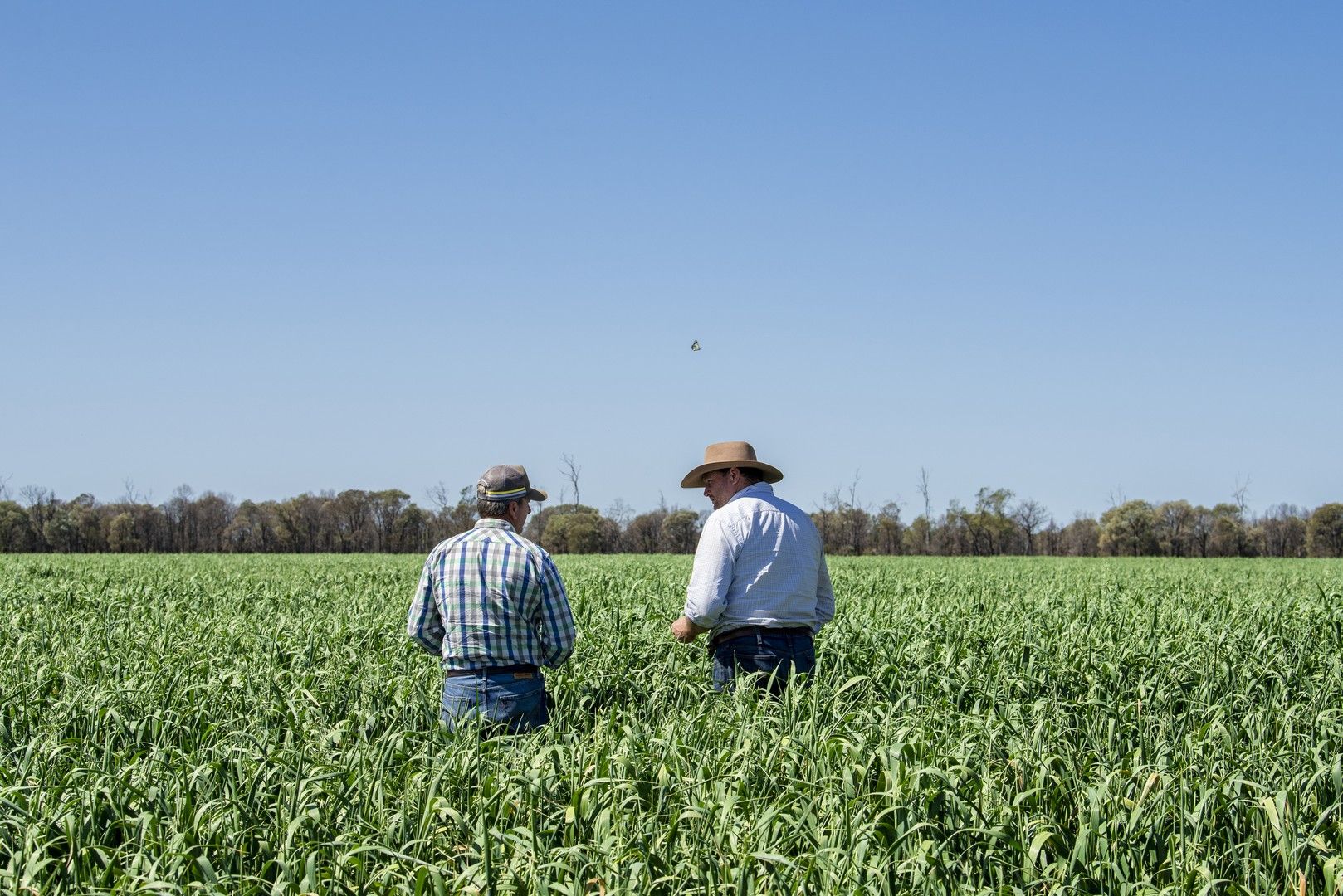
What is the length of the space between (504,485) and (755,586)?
1565mm

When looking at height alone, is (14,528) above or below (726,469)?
below

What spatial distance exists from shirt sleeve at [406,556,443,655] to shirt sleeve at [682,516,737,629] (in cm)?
134

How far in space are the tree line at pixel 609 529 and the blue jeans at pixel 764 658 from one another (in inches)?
2919

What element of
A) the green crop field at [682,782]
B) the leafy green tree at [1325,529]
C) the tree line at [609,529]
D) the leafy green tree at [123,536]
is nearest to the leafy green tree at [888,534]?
the tree line at [609,529]

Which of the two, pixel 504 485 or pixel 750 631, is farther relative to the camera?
pixel 750 631

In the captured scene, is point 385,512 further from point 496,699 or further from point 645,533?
point 496,699

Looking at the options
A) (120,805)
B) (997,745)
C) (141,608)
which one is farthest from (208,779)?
(141,608)

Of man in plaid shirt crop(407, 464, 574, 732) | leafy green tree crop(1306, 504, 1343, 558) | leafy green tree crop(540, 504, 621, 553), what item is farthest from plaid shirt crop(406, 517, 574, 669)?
leafy green tree crop(1306, 504, 1343, 558)

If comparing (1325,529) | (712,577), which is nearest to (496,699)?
(712,577)

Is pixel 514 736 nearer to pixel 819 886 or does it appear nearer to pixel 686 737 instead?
pixel 686 737

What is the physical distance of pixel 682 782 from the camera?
4.26 metres

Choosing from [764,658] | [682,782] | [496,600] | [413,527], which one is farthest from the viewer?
[413,527]

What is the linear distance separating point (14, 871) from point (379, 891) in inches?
48.1

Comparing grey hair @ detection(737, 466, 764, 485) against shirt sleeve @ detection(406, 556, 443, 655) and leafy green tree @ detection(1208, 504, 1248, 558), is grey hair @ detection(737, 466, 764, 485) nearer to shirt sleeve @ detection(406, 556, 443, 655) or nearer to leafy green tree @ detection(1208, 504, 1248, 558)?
shirt sleeve @ detection(406, 556, 443, 655)
